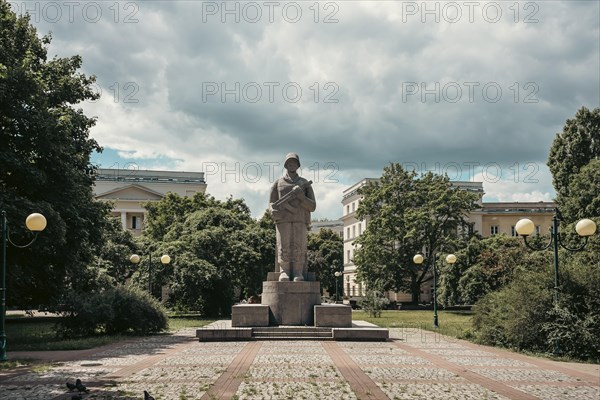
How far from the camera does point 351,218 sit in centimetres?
8406

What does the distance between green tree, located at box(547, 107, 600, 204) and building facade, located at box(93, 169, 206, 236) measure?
4954cm

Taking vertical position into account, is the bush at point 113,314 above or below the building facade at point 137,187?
below

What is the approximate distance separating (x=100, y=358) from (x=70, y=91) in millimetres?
13111

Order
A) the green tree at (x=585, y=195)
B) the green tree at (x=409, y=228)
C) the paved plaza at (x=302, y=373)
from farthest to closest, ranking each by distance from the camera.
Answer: the green tree at (x=409, y=228)
the green tree at (x=585, y=195)
the paved plaza at (x=302, y=373)

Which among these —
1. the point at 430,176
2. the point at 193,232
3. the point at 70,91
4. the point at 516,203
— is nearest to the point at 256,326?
the point at 70,91

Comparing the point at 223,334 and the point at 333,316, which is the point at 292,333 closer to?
the point at 333,316

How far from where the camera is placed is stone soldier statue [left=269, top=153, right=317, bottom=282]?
2078 cm

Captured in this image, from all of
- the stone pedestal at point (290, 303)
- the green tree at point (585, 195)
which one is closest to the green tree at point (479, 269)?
the green tree at point (585, 195)

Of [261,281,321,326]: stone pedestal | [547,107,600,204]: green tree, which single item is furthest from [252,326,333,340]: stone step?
[547,107,600,204]: green tree

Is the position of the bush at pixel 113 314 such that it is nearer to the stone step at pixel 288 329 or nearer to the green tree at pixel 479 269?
the stone step at pixel 288 329

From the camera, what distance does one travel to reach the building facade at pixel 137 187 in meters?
79.5

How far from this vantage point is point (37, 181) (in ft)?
61.6

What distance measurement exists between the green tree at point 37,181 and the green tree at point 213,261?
41.5ft

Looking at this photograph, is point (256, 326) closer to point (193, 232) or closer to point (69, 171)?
point (69, 171)
